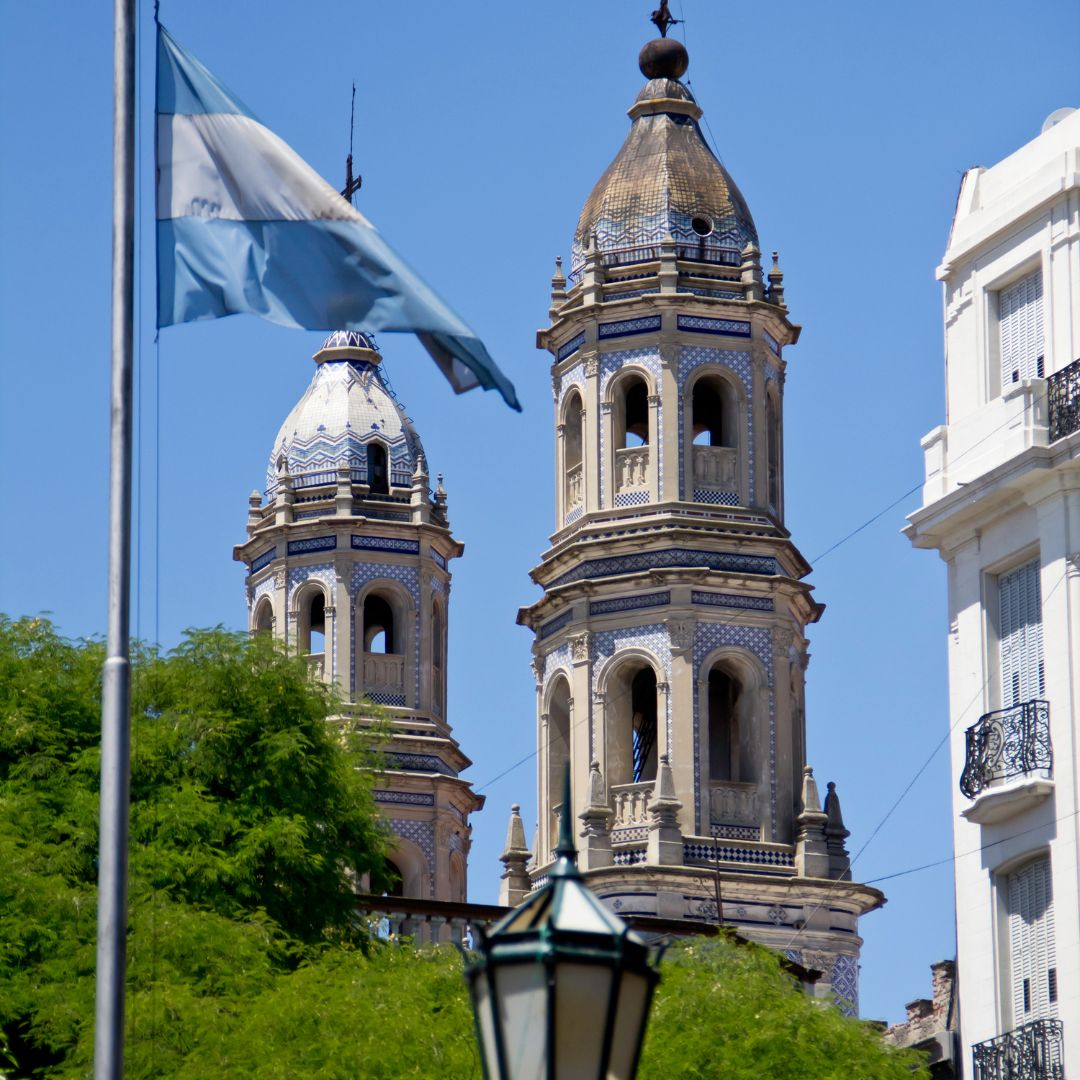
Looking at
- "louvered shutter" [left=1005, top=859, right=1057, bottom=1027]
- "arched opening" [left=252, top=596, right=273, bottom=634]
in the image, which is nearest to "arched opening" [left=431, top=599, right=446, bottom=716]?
"arched opening" [left=252, top=596, right=273, bottom=634]

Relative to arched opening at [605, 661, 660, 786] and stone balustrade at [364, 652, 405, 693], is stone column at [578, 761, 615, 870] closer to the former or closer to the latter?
arched opening at [605, 661, 660, 786]

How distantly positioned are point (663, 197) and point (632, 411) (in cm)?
367

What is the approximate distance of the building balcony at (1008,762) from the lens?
32875mm

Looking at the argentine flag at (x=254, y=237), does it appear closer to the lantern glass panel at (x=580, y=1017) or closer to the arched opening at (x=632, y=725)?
the lantern glass panel at (x=580, y=1017)

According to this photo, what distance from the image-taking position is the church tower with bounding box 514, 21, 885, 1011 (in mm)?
52812

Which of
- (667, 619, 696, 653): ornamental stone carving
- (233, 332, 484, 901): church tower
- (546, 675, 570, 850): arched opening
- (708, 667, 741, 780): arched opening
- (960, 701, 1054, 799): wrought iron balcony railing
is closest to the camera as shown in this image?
(960, 701, 1054, 799): wrought iron balcony railing

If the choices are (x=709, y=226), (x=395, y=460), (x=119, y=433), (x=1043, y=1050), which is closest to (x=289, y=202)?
(x=119, y=433)

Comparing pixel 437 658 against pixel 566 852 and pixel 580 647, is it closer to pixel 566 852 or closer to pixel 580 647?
pixel 580 647

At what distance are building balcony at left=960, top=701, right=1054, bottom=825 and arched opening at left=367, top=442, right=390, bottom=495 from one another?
31.5 m

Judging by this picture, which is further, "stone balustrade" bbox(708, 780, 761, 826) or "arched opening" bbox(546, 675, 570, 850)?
"arched opening" bbox(546, 675, 570, 850)

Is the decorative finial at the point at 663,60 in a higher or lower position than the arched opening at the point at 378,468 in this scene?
higher

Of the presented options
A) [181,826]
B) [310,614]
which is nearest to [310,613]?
[310,614]

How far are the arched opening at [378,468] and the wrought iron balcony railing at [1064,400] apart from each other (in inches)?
1248

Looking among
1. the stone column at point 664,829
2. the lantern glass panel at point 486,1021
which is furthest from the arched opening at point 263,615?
the lantern glass panel at point 486,1021
